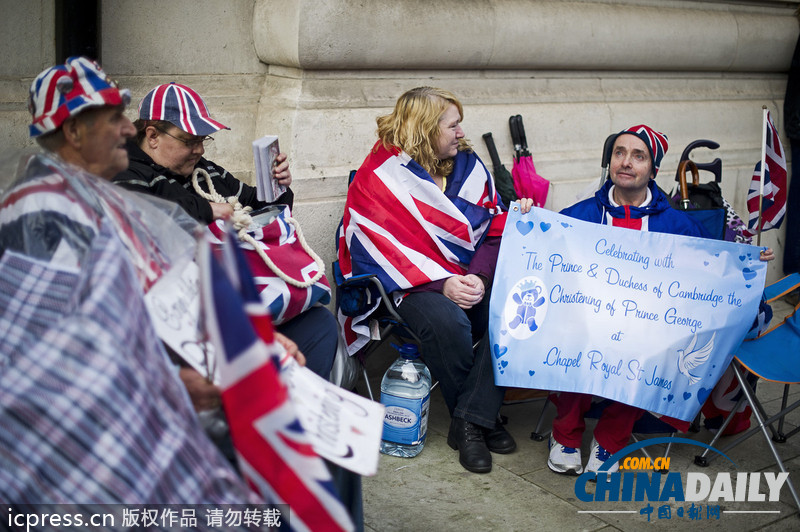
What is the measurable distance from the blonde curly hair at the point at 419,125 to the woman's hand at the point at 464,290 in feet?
2.01

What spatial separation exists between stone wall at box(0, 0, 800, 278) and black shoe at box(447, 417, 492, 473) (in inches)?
50.4

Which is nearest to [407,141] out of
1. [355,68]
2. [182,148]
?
[355,68]

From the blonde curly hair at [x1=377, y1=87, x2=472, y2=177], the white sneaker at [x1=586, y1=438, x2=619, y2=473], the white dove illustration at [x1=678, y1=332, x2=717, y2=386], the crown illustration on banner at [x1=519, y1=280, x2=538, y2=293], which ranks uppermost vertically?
the blonde curly hair at [x1=377, y1=87, x2=472, y2=177]

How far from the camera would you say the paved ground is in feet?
11.1

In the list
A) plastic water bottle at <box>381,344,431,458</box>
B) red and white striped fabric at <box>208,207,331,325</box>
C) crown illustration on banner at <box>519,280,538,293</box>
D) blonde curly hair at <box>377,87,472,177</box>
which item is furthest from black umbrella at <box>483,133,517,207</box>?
red and white striped fabric at <box>208,207,331,325</box>

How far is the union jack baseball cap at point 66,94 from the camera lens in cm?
212

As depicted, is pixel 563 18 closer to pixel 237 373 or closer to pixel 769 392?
pixel 769 392

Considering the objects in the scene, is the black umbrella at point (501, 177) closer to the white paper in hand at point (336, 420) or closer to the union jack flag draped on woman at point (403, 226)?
the union jack flag draped on woman at point (403, 226)

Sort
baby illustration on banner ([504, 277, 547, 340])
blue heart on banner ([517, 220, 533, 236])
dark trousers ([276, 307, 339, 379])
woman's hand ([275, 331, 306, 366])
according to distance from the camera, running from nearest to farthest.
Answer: woman's hand ([275, 331, 306, 366])
dark trousers ([276, 307, 339, 379])
baby illustration on banner ([504, 277, 547, 340])
blue heart on banner ([517, 220, 533, 236])

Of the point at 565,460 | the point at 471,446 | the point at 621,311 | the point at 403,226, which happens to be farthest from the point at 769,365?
the point at 403,226

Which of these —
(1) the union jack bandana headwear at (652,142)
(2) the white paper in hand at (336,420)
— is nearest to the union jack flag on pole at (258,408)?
(2) the white paper in hand at (336,420)

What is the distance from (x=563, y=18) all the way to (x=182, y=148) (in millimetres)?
3142

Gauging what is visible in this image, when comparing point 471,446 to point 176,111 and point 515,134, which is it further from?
point 515,134

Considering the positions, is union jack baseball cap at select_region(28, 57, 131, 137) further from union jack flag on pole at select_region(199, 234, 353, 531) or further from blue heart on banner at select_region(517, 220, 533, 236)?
blue heart on banner at select_region(517, 220, 533, 236)
